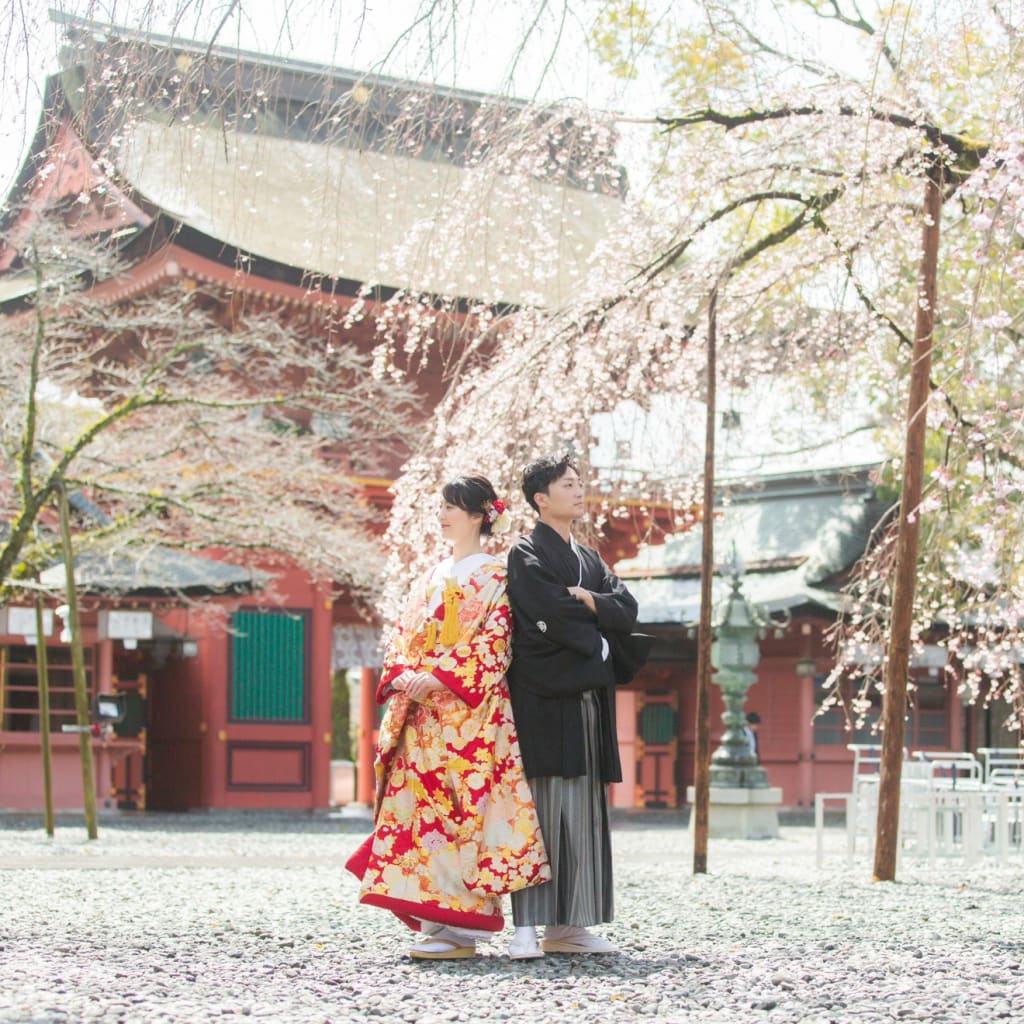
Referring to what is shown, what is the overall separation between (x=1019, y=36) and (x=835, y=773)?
15475 mm

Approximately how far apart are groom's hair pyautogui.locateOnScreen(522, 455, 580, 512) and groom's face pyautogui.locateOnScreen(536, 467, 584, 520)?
0.01 meters

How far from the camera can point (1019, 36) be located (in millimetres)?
5461

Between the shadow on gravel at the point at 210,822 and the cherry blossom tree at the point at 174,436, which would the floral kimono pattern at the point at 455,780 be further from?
the shadow on gravel at the point at 210,822

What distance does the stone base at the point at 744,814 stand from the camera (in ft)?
45.0

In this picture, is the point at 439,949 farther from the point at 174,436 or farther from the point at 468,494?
the point at 174,436

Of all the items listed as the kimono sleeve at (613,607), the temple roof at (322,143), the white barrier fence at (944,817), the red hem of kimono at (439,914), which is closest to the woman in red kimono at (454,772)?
the red hem of kimono at (439,914)

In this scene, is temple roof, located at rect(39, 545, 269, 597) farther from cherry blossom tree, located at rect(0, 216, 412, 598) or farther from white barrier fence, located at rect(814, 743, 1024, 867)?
white barrier fence, located at rect(814, 743, 1024, 867)

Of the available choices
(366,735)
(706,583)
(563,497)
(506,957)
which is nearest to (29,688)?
(366,735)

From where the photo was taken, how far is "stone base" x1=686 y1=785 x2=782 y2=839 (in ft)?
45.0

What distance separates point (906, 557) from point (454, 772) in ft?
10.6

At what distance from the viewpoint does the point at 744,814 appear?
45.1ft

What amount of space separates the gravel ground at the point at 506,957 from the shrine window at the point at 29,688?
7454mm

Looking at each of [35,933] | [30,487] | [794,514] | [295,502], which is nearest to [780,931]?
[35,933]

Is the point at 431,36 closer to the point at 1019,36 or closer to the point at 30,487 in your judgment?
the point at 1019,36
